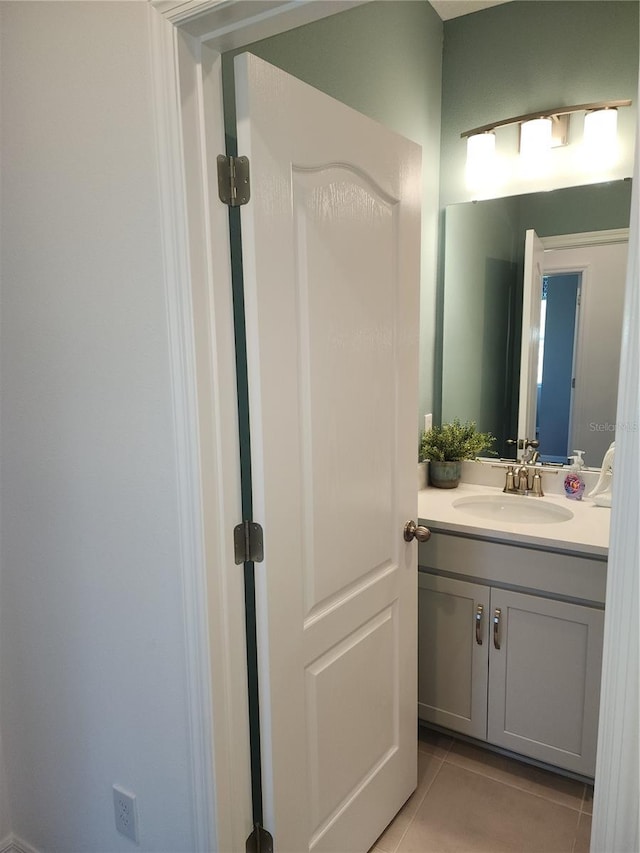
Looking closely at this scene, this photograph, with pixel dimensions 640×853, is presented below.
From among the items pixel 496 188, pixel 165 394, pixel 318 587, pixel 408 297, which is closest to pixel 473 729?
pixel 318 587

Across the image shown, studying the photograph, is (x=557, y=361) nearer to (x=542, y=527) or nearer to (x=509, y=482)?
(x=509, y=482)

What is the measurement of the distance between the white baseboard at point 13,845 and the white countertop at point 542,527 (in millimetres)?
1534

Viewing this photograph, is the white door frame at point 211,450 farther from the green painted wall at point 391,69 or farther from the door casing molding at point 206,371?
the green painted wall at point 391,69

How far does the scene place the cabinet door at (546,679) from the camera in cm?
178

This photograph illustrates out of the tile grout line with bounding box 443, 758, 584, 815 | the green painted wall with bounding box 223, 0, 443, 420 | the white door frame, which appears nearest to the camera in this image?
the white door frame

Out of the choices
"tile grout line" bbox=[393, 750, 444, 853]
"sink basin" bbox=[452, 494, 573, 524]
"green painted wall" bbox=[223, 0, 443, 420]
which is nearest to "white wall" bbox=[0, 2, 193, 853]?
"green painted wall" bbox=[223, 0, 443, 420]

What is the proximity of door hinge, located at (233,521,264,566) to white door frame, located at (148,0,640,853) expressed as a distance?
0.03m

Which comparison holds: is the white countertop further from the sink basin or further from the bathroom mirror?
the bathroom mirror

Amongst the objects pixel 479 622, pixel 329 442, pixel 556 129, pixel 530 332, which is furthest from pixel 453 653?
pixel 556 129

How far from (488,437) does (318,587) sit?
1276mm

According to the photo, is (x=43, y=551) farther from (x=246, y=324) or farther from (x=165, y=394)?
(x=246, y=324)

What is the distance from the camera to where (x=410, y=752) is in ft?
5.99

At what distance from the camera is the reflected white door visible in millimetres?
2219

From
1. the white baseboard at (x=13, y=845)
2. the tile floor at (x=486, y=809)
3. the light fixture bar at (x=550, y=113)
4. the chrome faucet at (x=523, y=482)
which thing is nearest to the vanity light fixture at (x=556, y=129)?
the light fixture bar at (x=550, y=113)
